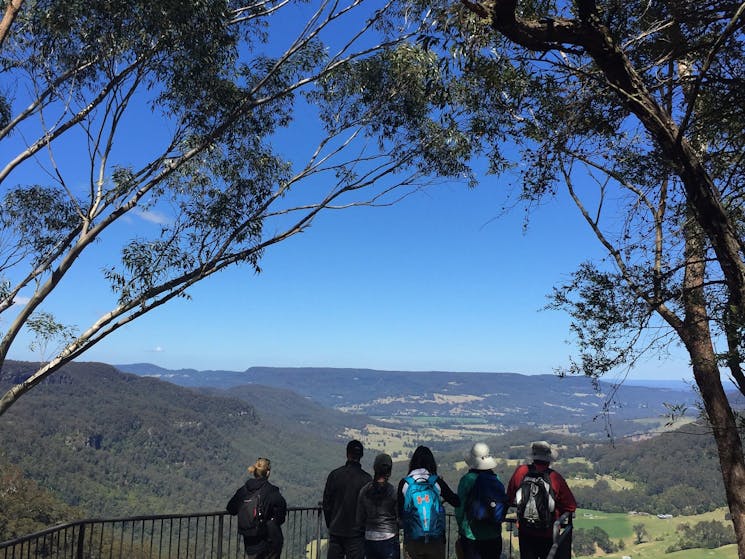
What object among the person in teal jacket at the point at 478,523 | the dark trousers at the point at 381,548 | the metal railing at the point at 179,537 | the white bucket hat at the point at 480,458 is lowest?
the metal railing at the point at 179,537

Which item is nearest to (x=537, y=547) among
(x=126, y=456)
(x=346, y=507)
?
(x=346, y=507)

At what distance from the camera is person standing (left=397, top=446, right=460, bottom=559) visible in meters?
4.09

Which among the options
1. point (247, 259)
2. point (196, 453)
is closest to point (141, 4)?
point (247, 259)

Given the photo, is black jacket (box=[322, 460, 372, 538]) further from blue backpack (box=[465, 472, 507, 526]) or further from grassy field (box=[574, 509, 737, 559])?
grassy field (box=[574, 509, 737, 559])

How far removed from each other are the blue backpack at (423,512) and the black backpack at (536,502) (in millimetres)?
617

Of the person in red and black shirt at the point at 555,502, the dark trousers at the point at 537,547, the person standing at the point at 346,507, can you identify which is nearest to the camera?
the dark trousers at the point at 537,547

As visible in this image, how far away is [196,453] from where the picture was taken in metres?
173

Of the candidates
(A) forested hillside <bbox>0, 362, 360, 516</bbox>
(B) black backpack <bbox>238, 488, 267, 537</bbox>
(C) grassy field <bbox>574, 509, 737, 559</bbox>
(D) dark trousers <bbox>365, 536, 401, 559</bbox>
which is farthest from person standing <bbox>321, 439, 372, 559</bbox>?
(A) forested hillside <bbox>0, 362, 360, 516</bbox>

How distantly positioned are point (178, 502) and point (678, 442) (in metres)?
112

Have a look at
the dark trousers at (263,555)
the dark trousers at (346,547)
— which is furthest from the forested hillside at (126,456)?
the dark trousers at (346,547)

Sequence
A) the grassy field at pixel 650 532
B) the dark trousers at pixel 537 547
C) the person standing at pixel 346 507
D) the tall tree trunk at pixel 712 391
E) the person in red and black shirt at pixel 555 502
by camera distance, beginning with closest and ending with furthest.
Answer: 1. the dark trousers at pixel 537 547
2. the person in red and black shirt at pixel 555 502
3. the person standing at pixel 346 507
4. the tall tree trunk at pixel 712 391
5. the grassy field at pixel 650 532

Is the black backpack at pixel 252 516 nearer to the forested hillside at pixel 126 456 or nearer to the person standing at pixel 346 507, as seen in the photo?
the person standing at pixel 346 507

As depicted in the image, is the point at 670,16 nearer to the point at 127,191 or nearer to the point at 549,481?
the point at 549,481

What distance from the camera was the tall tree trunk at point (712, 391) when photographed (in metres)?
6.12
